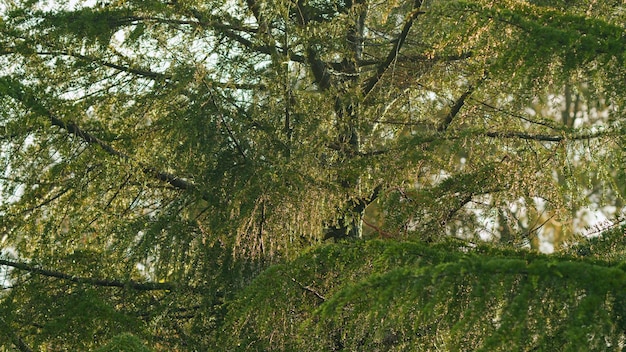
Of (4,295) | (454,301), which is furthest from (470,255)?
(4,295)

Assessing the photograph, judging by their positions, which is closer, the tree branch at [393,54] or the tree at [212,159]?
the tree at [212,159]

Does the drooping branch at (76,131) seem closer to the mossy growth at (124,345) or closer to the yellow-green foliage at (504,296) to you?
the mossy growth at (124,345)

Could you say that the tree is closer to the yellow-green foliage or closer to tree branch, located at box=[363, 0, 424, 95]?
tree branch, located at box=[363, 0, 424, 95]

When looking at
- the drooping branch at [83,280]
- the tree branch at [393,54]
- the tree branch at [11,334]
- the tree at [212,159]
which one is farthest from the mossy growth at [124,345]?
the tree branch at [393,54]

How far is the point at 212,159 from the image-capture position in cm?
579

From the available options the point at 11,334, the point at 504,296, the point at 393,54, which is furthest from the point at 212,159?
the point at 504,296

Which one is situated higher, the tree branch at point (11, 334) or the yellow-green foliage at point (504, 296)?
the tree branch at point (11, 334)

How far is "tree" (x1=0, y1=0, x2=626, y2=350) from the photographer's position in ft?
18.9

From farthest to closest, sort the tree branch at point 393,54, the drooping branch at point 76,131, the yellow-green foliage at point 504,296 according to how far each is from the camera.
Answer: the tree branch at point 393,54, the drooping branch at point 76,131, the yellow-green foliage at point 504,296

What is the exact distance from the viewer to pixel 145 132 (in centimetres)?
627

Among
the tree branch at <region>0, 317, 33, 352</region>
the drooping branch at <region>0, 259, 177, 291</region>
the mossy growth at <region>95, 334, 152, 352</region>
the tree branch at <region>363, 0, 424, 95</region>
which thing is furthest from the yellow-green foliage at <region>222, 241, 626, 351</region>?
the tree branch at <region>0, 317, 33, 352</region>

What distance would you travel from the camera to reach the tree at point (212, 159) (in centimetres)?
576

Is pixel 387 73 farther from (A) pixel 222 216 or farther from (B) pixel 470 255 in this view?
(B) pixel 470 255

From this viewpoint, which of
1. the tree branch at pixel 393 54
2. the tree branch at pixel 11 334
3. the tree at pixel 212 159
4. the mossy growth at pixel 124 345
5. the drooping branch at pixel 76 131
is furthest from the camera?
the tree branch at pixel 393 54
